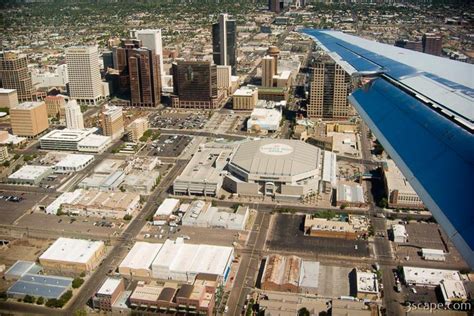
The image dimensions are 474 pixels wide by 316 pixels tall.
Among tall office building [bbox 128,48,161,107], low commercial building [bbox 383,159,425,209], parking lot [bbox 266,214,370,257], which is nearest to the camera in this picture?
parking lot [bbox 266,214,370,257]

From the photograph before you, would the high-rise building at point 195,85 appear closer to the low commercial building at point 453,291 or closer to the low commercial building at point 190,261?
the low commercial building at point 190,261

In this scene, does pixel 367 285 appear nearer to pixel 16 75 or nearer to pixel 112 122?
pixel 112 122

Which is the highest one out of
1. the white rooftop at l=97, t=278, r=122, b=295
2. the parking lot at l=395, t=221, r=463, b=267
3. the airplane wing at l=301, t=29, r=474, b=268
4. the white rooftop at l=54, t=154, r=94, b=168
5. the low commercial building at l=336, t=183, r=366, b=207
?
the airplane wing at l=301, t=29, r=474, b=268

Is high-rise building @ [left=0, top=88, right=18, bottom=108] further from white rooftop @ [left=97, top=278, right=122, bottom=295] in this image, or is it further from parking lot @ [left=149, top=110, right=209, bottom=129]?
white rooftop @ [left=97, top=278, right=122, bottom=295]

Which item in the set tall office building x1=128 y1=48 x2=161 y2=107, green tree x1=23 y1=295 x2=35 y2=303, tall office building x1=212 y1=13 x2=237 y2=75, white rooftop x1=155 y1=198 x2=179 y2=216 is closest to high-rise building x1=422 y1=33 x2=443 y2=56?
tall office building x1=212 y1=13 x2=237 y2=75

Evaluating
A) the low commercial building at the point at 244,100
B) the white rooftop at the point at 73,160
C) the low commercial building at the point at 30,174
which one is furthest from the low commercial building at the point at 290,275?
the low commercial building at the point at 244,100

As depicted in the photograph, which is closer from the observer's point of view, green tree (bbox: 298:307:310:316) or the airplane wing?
the airplane wing

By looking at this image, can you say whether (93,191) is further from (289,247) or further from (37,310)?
(289,247)
